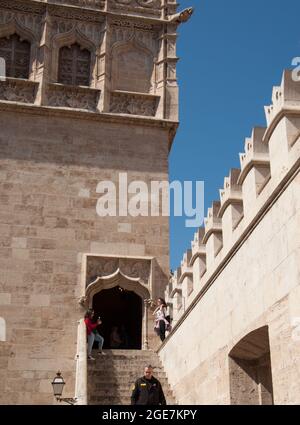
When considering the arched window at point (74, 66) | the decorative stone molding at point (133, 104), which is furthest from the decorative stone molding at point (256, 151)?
the arched window at point (74, 66)

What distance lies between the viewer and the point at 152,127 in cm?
1914

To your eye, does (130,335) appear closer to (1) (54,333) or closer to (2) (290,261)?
(1) (54,333)

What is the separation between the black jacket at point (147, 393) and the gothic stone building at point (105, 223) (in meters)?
0.99

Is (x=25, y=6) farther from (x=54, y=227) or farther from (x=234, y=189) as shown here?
(x=234, y=189)

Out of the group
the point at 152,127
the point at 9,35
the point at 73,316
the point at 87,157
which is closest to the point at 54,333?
the point at 73,316

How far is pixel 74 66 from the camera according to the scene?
19.8 meters

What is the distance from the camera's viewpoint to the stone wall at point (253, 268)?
6953 mm

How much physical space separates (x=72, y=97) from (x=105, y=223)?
4057 millimetres

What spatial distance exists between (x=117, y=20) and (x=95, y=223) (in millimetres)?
6910

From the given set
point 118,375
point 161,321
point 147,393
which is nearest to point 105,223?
point 161,321

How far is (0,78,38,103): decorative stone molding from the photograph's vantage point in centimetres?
1864

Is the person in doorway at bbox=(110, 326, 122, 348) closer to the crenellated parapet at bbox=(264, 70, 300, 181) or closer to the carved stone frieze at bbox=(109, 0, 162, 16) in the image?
the carved stone frieze at bbox=(109, 0, 162, 16)

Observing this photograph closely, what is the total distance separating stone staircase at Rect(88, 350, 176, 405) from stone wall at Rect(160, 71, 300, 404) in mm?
1334

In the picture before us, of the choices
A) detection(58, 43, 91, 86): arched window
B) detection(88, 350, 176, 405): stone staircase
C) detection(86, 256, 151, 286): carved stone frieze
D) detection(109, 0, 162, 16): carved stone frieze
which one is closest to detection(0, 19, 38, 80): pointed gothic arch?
detection(58, 43, 91, 86): arched window
